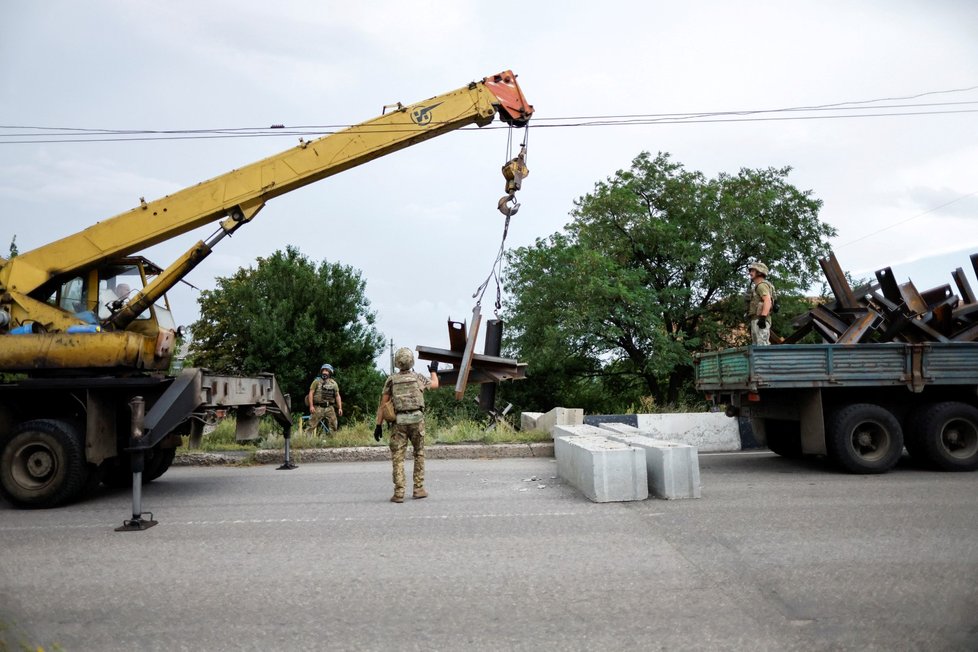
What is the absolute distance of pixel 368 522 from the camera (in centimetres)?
698

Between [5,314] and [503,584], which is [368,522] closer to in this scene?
[503,584]

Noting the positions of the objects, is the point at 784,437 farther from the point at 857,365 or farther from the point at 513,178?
the point at 513,178

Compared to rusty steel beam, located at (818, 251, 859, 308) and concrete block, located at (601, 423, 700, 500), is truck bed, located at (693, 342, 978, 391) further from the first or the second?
concrete block, located at (601, 423, 700, 500)

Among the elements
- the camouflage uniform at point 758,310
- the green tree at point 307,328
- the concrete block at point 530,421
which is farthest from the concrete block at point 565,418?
the green tree at point 307,328

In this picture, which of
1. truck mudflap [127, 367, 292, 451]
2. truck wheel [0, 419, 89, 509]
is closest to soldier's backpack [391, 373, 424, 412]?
truck mudflap [127, 367, 292, 451]

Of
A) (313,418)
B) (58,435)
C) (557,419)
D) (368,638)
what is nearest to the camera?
(368,638)

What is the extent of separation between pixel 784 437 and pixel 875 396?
1.69 m

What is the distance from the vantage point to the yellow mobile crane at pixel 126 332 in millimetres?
8352

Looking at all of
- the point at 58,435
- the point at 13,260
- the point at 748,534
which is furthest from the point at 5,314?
the point at 748,534

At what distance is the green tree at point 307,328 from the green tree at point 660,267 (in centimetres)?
817

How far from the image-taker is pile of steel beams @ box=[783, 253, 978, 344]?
10.5 metres

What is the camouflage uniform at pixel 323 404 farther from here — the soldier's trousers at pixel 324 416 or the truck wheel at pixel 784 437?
the truck wheel at pixel 784 437

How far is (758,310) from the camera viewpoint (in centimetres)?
1034

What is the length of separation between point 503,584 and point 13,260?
8381mm
